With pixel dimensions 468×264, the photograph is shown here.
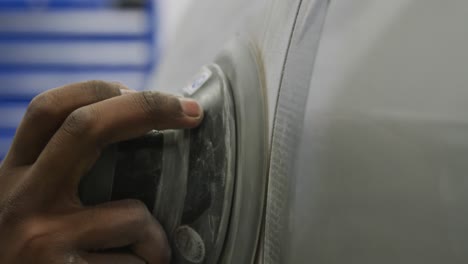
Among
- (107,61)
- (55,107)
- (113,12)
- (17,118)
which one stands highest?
(55,107)

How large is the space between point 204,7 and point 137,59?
2.02 metres

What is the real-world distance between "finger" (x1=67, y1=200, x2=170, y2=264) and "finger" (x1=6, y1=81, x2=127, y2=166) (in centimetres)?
7

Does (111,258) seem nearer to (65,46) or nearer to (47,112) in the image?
(47,112)

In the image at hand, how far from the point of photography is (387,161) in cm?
30

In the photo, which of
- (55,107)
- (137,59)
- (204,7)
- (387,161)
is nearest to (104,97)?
(55,107)

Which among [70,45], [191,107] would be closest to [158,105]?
Result: [191,107]

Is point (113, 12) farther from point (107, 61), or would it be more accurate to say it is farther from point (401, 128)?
point (401, 128)

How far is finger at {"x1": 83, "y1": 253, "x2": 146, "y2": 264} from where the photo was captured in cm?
41

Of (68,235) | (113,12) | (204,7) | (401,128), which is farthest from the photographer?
(113,12)

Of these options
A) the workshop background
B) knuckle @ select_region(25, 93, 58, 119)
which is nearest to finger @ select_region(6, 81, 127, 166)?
knuckle @ select_region(25, 93, 58, 119)

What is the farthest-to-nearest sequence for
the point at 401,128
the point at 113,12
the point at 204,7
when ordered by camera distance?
the point at 113,12 → the point at 204,7 → the point at 401,128

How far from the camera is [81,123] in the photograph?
39 centimetres

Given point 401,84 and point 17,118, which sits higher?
point 401,84

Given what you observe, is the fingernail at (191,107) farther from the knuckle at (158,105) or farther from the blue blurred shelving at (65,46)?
the blue blurred shelving at (65,46)
